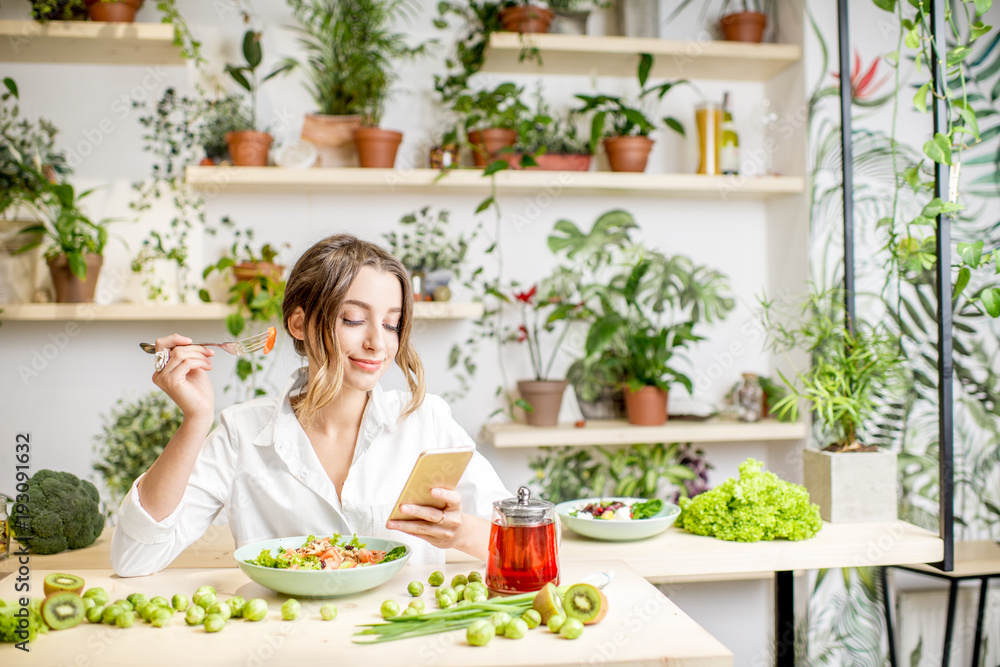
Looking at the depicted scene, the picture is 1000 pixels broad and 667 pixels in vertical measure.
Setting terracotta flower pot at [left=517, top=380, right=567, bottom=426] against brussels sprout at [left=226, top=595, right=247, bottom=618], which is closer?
brussels sprout at [left=226, top=595, right=247, bottom=618]

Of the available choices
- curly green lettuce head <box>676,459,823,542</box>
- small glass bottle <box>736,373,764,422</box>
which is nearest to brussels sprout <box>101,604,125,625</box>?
curly green lettuce head <box>676,459,823,542</box>

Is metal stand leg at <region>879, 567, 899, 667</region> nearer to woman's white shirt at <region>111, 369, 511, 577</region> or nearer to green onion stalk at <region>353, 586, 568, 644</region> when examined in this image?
woman's white shirt at <region>111, 369, 511, 577</region>

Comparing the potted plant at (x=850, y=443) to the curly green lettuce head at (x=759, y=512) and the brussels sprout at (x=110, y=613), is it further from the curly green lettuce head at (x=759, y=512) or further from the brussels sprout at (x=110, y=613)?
the brussels sprout at (x=110, y=613)

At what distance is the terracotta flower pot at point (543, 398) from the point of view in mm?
2775

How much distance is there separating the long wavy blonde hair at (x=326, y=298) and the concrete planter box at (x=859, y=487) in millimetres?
1134

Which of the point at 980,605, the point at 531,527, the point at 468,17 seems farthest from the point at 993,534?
the point at 468,17

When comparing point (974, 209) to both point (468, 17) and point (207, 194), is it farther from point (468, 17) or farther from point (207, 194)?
point (207, 194)

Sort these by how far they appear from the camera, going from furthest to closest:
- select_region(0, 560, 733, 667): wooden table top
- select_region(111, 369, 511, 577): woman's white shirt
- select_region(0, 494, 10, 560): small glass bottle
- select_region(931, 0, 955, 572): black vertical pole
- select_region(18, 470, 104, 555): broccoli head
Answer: select_region(18, 470, 104, 555): broccoli head → select_region(931, 0, 955, 572): black vertical pole → select_region(111, 369, 511, 577): woman's white shirt → select_region(0, 494, 10, 560): small glass bottle → select_region(0, 560, 733, 667): wooden table top

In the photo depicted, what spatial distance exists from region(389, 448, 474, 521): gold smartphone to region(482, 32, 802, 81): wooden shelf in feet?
6.14

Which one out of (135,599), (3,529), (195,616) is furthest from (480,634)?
(3,529)

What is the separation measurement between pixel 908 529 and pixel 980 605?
0.80 m

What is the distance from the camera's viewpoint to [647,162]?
2.97 metres

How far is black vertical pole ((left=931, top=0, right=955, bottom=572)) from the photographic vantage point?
1897 millimetres

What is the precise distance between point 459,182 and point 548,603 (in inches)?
72.9
